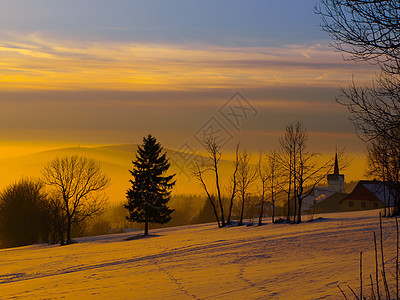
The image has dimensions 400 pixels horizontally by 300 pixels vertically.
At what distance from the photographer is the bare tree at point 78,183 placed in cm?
4612

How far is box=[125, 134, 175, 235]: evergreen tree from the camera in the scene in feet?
146

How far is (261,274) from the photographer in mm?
14680

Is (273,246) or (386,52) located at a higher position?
(386,52)

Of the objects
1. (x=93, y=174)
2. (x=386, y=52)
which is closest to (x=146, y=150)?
(x=93, y=174)

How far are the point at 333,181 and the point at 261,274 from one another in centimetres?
9456

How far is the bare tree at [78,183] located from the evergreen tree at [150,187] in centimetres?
478

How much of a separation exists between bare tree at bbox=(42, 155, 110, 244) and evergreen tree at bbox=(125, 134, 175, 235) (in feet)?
15.7

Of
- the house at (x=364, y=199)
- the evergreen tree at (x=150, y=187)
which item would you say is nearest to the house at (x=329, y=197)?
the house at (x=364, y=199)

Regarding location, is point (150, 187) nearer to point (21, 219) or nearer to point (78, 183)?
point (78, 183)

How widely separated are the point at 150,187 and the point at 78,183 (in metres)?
8.00

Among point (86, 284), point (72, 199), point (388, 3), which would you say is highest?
point (388, 3)

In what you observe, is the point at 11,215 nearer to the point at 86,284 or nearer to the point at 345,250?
the point at 86,284

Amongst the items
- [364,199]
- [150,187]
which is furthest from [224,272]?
[364,199]

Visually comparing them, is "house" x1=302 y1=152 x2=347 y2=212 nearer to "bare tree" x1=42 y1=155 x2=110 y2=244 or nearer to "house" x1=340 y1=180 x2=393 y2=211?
"house" x1=340 y1=180 x2=393 y2=211
